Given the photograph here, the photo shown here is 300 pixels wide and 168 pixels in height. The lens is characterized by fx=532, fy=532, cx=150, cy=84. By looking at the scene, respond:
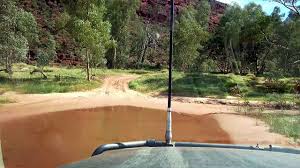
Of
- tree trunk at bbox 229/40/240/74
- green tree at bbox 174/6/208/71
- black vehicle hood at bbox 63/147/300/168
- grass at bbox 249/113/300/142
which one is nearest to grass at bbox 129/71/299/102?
grass at bbox 249/113/300/142

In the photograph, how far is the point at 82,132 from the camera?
809 inches

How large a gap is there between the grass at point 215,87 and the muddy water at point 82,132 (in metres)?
8.36

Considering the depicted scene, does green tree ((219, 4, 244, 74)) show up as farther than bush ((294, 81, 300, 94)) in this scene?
Yes

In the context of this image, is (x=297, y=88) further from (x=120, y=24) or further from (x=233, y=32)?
(x=120, y=24)

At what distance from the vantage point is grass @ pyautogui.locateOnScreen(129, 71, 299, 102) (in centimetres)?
3719

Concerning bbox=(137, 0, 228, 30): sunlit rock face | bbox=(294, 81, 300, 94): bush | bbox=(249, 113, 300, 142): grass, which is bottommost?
bbox=(249, 113, 300, 142): grass

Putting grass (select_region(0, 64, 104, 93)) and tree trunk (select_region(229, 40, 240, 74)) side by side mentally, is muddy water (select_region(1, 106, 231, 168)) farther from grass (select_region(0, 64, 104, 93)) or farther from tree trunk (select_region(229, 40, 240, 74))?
tree trunk (select_region(229, 40, 240, 74))

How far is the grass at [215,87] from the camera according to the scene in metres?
37.2

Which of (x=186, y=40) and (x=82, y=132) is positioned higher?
(x=186, y=40)

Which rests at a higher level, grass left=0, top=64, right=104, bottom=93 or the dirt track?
grass left=0, top=64, right=104, bottom=93

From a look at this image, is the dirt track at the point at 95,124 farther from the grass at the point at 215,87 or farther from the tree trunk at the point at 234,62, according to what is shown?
the tree trunk at the point at 234,62

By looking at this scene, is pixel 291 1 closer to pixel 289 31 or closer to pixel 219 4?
pixel 289 31

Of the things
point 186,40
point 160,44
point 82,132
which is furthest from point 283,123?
point 160,44

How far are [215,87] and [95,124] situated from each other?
1818 cm
